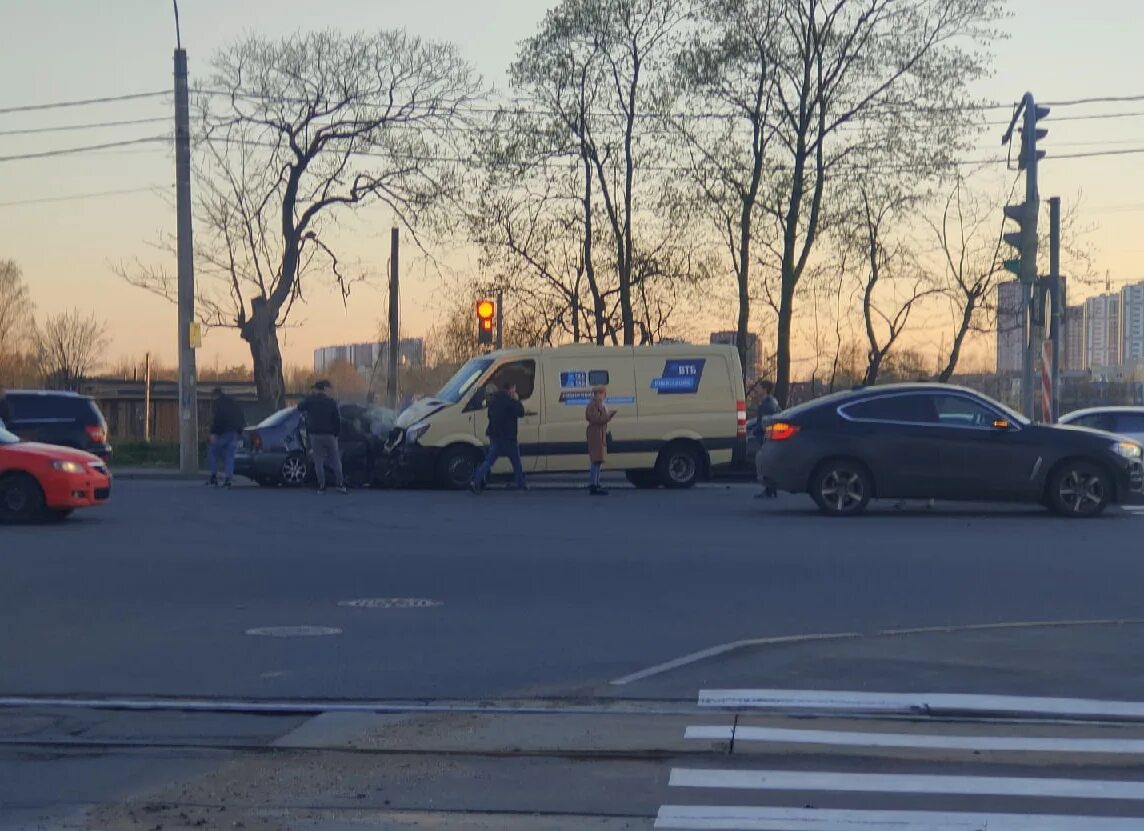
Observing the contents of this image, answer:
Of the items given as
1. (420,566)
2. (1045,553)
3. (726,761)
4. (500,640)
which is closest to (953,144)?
(1045,553)

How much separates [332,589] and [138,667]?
10.4ft

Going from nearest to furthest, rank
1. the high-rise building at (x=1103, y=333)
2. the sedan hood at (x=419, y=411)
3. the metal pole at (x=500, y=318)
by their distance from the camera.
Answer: the sedan hood at (x=419, y=411)
the metal pole at (x=500, y=318)
the high-rise building at (x=1103, y=333)

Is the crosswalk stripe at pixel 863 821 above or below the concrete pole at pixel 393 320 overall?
below

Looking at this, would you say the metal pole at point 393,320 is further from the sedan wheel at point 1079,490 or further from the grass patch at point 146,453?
the sedan wheel at point 1079,490

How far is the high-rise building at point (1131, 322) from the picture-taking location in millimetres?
100625

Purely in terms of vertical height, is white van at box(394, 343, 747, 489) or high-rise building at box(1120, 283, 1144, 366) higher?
high-rise building at box(1120, 283, 1144, 366)

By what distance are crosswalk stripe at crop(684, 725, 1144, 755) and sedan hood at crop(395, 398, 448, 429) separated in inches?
657

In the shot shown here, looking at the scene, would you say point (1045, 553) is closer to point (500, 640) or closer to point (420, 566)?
point (420, 566)

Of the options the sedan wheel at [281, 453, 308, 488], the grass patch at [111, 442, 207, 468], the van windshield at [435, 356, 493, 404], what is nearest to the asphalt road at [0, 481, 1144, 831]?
the van windshield at [435, 356, 493, 404]

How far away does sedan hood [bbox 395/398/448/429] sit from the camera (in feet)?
77.9

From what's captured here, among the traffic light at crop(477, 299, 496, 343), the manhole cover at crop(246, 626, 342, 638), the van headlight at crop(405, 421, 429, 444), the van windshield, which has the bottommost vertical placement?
the manhole cover at crop(246, 626, 342, 638)

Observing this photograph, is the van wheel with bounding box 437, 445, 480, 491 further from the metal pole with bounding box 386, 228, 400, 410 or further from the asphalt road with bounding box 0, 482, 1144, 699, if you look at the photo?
the metal pole with bounding box 386, 228, 400, 410

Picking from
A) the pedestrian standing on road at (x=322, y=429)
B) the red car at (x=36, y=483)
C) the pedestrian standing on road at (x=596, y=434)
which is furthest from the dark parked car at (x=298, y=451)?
the red car at (x=36, y=483)

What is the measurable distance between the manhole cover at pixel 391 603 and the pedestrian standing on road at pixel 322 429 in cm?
1080
